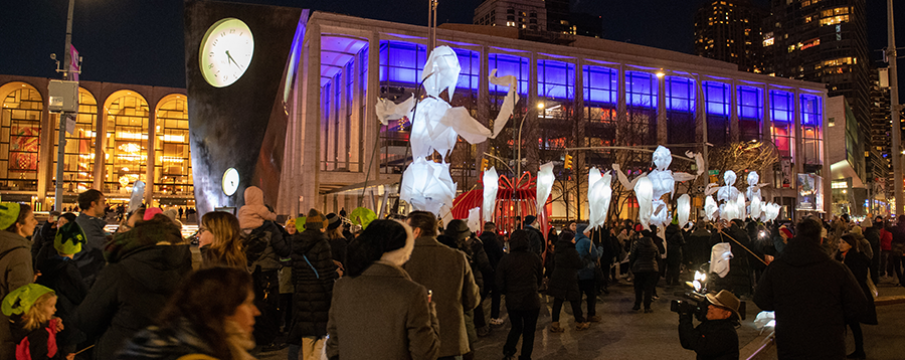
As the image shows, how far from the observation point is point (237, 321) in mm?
1952

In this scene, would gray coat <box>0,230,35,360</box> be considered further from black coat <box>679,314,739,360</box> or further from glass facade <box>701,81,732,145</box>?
glass facade <box>701,81,732,145</box>

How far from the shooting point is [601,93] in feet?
168

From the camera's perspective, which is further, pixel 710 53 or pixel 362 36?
pixel 710 53

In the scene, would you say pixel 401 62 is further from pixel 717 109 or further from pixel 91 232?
pixel 91 232

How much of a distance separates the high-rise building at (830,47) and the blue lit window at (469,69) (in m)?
118

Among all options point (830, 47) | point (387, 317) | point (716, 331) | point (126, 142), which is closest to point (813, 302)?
point (716, 331)

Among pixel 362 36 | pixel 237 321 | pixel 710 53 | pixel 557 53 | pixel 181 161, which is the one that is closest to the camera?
pixel 237 321

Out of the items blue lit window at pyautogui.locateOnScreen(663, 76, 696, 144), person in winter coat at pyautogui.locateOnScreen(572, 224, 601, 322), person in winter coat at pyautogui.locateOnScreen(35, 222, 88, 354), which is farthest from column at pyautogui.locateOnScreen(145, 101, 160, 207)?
person in winter coat at pyautogui.locateOnScreen(35, 222, 88, 354)

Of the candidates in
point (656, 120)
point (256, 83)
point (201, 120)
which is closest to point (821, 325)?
point (256, 83)

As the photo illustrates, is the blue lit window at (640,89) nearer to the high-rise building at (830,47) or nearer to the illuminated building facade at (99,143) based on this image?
the illuminated building facade at (99,143)

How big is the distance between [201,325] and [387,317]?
1214 mm

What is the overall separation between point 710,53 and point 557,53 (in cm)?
16925

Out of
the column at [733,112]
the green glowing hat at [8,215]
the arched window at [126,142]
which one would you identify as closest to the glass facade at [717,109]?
the column at [733,112]

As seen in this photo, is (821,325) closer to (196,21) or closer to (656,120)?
(196,21)
